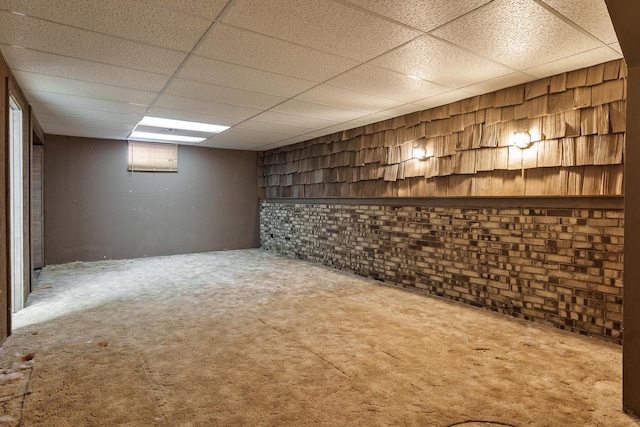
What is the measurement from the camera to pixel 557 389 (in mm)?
2250

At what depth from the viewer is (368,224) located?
18.4 ft

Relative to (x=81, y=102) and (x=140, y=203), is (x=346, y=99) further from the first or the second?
(x=140, y=203)

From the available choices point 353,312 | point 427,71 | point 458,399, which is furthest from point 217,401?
point 427,71

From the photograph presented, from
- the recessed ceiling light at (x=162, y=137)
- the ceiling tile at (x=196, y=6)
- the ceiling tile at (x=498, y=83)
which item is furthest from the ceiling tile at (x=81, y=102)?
the ceiling tile at (x=498, y=83)

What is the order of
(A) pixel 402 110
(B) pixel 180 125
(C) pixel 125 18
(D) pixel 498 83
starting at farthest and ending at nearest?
(B) pixel 180 125 < (A) pixel 402 110 < (D) pixel 498 83 < (C) pixel 125 18

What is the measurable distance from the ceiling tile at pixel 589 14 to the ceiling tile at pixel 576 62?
0.30 meters

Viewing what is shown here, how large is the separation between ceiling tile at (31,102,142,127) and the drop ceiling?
99mm

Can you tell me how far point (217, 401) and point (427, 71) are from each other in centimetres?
313

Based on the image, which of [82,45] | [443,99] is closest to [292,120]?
[443,99]

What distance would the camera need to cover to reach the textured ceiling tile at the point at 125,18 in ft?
7.10

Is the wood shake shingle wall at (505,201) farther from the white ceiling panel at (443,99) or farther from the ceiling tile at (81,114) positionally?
the ceiling tile at (81,114)

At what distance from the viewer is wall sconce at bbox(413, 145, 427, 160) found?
Result: 4.60 metres

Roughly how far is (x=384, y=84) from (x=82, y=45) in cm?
265

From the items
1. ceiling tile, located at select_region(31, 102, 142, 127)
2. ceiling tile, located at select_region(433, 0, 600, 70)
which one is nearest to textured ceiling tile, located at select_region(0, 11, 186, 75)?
ceiling tile, located at select_region(31, 102, 142, 127)
